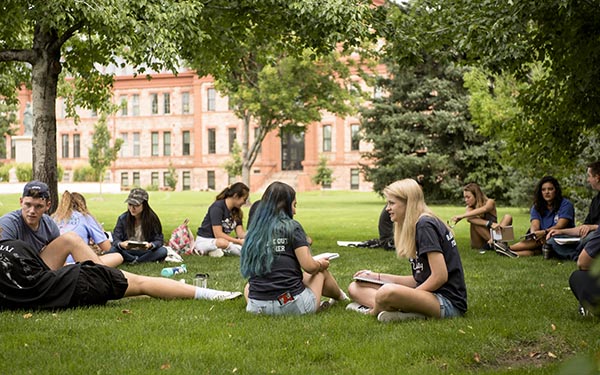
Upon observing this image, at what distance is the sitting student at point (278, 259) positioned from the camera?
6410mm

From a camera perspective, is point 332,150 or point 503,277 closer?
point 503,277

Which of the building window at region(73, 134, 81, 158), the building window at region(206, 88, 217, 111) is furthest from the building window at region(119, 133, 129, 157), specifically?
the building window at region(206, 88, 217, 111)

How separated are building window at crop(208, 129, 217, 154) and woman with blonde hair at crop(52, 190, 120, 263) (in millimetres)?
56800

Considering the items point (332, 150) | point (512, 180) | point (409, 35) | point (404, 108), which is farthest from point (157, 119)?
point (409, 35)

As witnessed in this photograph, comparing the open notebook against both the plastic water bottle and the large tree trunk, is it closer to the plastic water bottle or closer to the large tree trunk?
the plastic water bottle

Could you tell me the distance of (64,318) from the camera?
6.41 metres

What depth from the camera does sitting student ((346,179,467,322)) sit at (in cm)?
598

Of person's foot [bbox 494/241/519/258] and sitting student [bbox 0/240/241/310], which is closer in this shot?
sitting student [bbox 0/240/241/310]

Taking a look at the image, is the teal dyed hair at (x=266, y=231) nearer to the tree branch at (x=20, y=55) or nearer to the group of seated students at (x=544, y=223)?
the group of seated students at (x=544, y=223)

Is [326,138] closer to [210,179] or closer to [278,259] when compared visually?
[210,179]

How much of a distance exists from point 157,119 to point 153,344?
64213 mm

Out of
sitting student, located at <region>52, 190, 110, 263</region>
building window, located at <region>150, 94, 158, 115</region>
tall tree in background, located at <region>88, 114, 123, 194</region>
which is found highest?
building window, located at <region>150, 94, 158, 115</region>

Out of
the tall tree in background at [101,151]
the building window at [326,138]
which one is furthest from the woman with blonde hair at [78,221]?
the building window at [326,138]

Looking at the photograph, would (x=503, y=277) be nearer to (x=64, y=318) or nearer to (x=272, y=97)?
(x=64, y=318)
